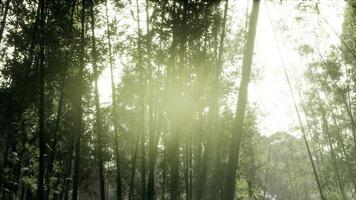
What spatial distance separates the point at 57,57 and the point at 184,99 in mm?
3376

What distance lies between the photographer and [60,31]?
8711 mm

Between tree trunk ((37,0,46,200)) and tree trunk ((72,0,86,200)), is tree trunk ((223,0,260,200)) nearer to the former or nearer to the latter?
tree trunk ((37,0,46,200))

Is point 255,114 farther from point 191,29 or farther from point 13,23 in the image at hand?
point 13,23

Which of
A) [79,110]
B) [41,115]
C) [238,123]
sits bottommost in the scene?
[238,123]

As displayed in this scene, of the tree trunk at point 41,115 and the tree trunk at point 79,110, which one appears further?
the tree trunk at point 79,110

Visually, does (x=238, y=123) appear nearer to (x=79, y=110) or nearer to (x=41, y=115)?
(x=41, y=115)

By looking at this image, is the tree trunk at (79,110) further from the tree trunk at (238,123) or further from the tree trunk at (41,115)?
the tree trunk at (238,123)

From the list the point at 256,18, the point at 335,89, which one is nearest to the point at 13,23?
the point at 256,18

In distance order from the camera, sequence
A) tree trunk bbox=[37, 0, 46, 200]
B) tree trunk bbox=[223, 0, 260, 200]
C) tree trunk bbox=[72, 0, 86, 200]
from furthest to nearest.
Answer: tree trunk bbox=[72, 0, 86, 200] < tree trunk bbox=[37, 0, 46, 200] < tree trunk bbox=[223, 0, 260, 200]

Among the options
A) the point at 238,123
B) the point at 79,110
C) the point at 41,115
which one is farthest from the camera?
the point at 79,110

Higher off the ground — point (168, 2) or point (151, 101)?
point (168, 2)

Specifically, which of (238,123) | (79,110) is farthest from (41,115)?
(238,123)

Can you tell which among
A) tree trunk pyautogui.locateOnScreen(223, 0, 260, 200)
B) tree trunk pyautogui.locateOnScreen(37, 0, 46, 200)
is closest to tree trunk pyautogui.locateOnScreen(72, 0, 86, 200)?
tree trunk pyautogui.locateOnScreen(37, 0, 46, 200)

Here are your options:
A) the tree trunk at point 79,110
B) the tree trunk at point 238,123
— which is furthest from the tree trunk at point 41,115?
the tree trunk at point 238,123
